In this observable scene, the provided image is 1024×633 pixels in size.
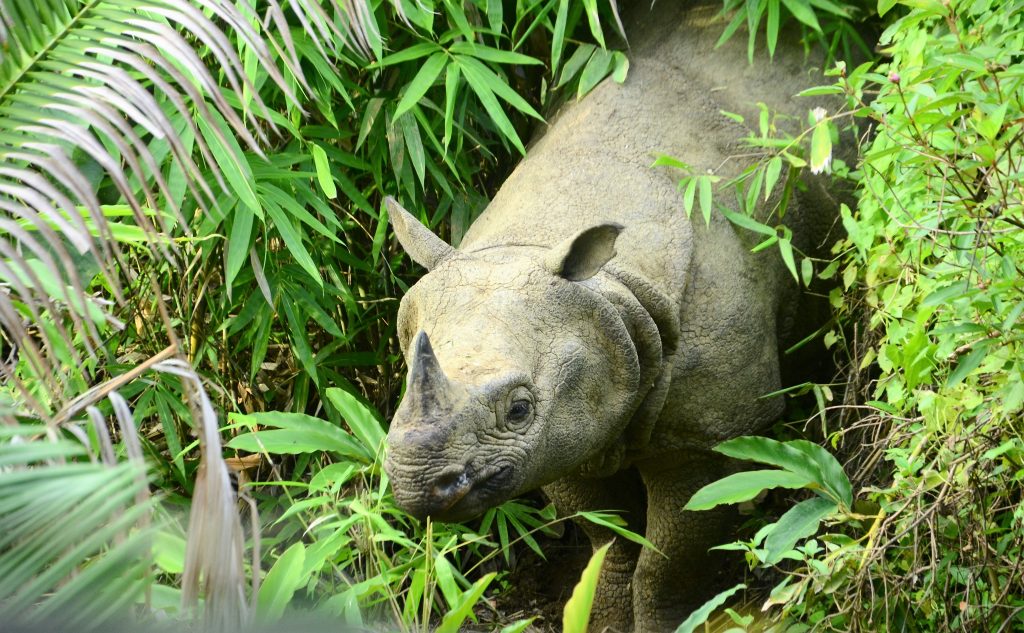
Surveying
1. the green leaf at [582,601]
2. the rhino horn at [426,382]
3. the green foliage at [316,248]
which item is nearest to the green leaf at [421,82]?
the green foliage at [316,248]

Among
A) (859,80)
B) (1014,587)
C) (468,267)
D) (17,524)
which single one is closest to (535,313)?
(468,267)

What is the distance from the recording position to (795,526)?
2900 millimetres

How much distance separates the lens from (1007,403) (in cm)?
261

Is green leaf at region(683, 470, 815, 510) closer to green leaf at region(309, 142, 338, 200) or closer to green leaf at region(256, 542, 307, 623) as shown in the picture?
green leaf at region(256, 542, 307, 623)

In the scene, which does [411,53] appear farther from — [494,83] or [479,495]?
[479,495]

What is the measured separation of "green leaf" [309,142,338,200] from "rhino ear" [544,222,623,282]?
82 cm

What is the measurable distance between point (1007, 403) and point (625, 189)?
4.80 feet

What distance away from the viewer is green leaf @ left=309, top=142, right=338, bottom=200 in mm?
3865

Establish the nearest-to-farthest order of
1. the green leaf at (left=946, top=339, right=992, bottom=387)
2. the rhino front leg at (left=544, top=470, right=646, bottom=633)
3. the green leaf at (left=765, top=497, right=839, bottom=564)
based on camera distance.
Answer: the green leaf at (left=946, top=339, right=992, bottom=387)
the green leaf at (left=765, top=497, right=839, bottom=564)
the rhino front leg at (left=544, top=470, right=646, bottom=633)

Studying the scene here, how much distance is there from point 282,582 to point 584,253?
1487mm

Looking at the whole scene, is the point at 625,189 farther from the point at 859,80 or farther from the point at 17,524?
the point at 17,524

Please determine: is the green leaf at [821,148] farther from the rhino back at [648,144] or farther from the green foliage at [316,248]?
the green foliage at [316,248]

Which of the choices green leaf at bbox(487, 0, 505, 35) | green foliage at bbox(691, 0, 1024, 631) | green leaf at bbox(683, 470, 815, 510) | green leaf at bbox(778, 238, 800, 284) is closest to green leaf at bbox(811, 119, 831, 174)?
green foliage at bbox(691, 0, 1024, 631)

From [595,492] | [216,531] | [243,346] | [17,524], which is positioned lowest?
[595,492]
